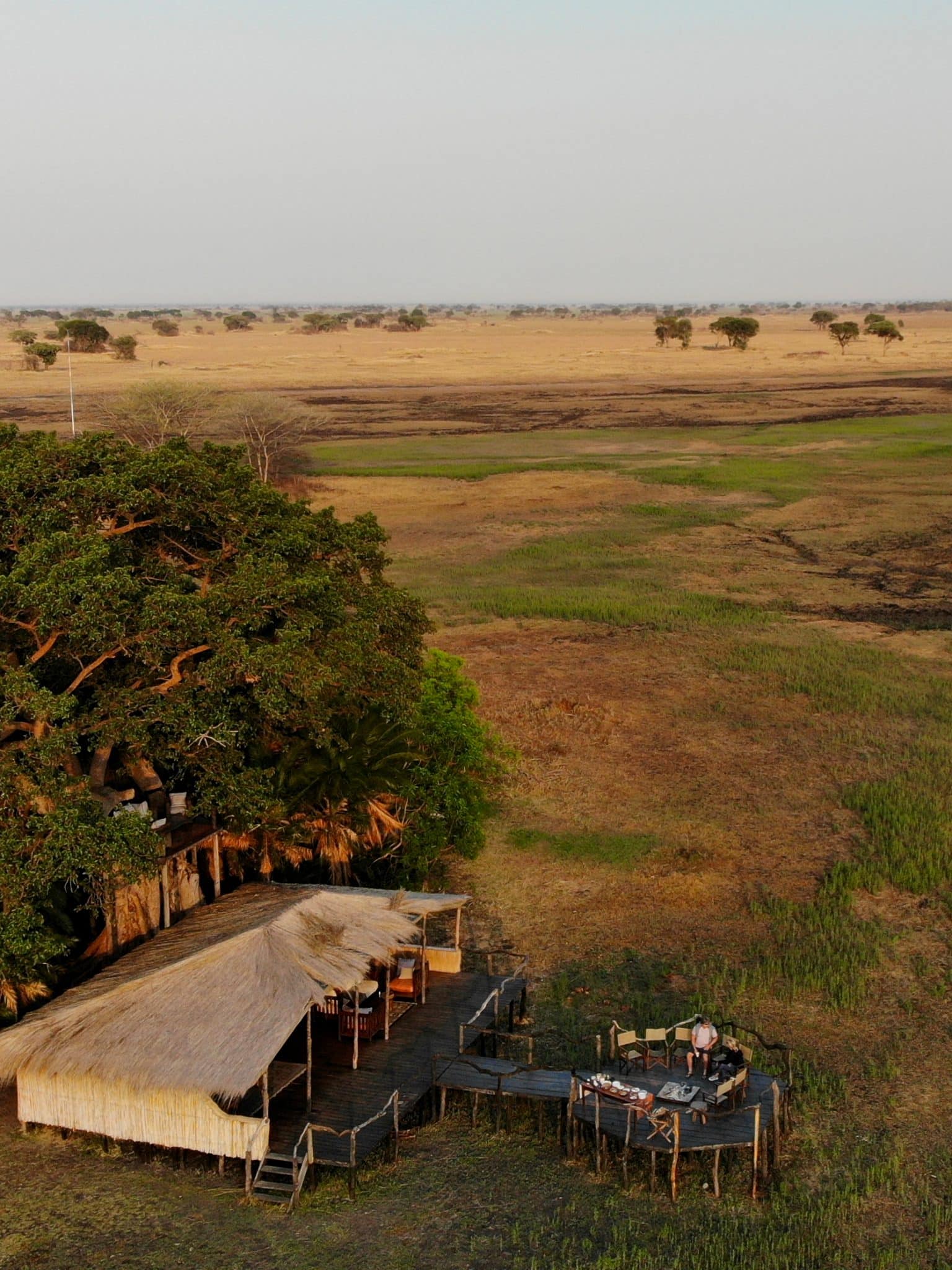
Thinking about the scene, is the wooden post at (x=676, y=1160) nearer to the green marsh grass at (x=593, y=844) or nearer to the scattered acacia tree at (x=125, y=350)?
the green marsh grass at (x=593, y=844)

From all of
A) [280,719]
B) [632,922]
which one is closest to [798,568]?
[632,922]

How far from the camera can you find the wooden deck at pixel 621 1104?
41.2 ft

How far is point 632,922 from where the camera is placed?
61.2ft

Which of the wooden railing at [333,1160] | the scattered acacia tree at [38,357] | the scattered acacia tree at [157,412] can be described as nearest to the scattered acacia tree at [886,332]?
the scattered acacia tree at [38,357]

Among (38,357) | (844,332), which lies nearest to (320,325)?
(844,332)

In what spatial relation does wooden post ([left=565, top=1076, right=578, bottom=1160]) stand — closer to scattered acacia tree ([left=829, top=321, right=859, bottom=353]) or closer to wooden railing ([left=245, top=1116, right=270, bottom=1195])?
wooden railing ([left=245, top=1116, right=270, bottom=1195])

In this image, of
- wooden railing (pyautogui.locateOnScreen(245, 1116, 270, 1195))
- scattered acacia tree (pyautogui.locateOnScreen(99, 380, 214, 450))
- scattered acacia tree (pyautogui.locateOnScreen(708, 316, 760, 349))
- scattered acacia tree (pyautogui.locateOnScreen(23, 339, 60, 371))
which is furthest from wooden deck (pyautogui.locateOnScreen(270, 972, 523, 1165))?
scattered acacia tree (pyautogui.locateOnScreen(708, 316, 760, 349))

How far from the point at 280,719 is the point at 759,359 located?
115 metres

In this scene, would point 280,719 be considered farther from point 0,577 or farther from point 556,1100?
point 556,1100

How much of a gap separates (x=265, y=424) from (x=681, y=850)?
41858 millimetres

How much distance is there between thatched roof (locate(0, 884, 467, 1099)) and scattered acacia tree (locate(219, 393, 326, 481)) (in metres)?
43.9

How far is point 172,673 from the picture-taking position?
50.1ft

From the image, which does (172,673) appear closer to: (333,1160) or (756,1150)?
(333,1160)

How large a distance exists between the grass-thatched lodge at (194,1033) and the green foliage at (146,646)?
1.31m
